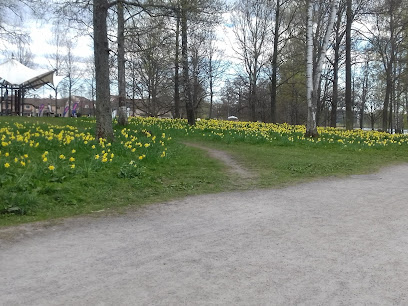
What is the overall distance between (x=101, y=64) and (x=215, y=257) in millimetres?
7373

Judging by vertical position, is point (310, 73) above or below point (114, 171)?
above

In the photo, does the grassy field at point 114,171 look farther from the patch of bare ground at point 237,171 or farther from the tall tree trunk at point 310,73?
the tall tree trunk at point 310,73

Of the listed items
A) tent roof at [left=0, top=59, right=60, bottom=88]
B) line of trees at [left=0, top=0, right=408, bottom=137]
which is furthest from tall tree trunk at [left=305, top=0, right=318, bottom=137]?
tent roof at [left=0, top=59, right=60, bottom=88]

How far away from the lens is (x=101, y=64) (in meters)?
9.41

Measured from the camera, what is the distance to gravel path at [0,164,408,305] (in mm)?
2602

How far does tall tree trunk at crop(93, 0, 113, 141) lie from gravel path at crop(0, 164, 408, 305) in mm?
5003

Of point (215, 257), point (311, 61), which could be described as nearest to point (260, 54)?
point (311, 61)

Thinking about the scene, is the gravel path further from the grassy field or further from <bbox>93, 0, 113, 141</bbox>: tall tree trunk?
<bbox>93, 0, 113, 141</bbox>: tall tree trunk

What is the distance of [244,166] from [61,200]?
486 centimetres

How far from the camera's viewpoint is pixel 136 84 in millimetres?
31547

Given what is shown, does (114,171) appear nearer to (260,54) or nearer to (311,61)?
(311,61)

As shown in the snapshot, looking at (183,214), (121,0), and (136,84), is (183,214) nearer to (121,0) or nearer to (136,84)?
(121,0)

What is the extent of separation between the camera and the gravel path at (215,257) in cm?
260

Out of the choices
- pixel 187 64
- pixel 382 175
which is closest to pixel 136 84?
pixel 187 64
